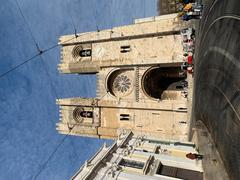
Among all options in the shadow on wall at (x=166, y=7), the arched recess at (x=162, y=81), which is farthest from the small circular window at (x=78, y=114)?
the shadow on wall at (x=166, y=7)

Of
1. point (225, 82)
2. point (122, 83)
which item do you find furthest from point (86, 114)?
point (225, 82)

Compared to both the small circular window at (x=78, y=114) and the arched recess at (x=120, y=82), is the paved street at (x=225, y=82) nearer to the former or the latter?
the arched recess at (x=120, y=82)

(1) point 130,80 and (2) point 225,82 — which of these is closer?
(2) point 225,82

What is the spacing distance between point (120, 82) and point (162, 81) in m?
4.40

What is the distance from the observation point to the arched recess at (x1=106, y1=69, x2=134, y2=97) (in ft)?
89.7

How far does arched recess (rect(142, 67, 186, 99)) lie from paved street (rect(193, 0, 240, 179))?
1261 cm

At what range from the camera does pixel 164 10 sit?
186 ft

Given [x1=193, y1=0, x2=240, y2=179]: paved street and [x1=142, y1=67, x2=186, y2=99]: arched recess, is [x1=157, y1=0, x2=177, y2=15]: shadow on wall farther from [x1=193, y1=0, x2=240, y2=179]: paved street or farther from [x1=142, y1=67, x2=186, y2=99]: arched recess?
[x1=193, y1=0, x2=240, y2=179]: paved street

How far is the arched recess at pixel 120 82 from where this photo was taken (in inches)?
1076

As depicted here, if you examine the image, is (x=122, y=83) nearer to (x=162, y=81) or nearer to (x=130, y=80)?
(x=130, y=80)

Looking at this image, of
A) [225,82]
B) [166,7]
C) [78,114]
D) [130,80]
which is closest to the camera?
[225,82]

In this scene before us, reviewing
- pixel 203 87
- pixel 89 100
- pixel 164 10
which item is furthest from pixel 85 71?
pixel 164 10

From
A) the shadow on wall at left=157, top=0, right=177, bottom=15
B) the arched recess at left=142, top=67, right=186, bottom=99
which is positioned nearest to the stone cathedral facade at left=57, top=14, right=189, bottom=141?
the arched recess at left=142, top=67, right=186, bottom=99

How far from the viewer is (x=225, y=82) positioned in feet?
Answer: 34.3
